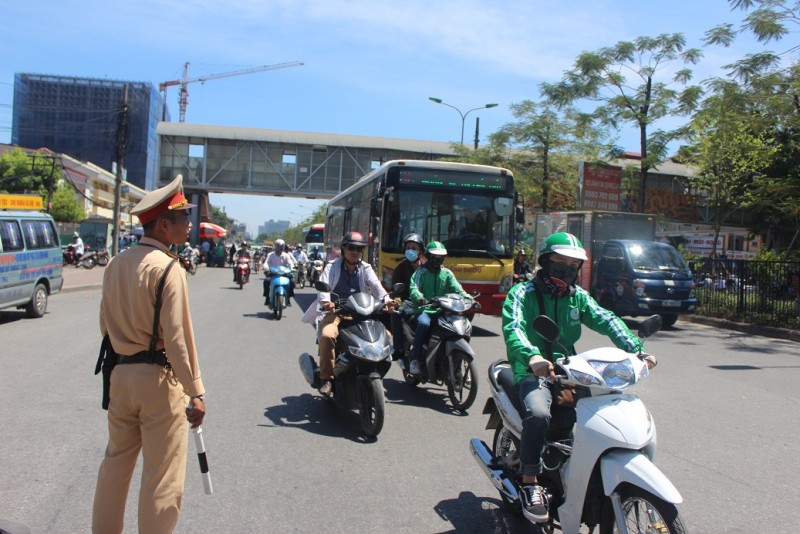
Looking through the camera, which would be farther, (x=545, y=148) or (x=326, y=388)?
(x=545, y=148)

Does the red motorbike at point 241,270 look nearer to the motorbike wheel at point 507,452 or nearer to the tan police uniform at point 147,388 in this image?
the motorbike wheel at point 507,452

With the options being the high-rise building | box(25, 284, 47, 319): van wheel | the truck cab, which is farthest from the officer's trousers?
the high-rise building

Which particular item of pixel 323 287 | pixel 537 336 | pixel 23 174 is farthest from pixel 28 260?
pixel 23 174

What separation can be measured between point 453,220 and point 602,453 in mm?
9886

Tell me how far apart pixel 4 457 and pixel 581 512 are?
411 centimetres

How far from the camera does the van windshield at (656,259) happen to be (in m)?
16.2

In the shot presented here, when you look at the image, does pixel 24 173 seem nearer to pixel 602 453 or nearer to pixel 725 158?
pixel 725 158

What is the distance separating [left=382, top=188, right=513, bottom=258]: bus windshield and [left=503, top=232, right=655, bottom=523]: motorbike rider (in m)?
8.63

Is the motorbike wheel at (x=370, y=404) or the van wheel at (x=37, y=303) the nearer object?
the motorbike wheel at (x=370, y=404)

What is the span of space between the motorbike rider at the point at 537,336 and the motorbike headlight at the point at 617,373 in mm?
262

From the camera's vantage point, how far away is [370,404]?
5.75m

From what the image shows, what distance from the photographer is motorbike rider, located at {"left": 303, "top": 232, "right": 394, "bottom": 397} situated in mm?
6230

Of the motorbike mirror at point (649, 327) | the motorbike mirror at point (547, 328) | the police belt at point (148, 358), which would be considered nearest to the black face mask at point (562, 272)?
the motorbike mirror at point (649, 327)

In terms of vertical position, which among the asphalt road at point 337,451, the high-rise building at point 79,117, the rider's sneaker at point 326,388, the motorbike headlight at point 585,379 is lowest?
the asphalt road at point 337,451
